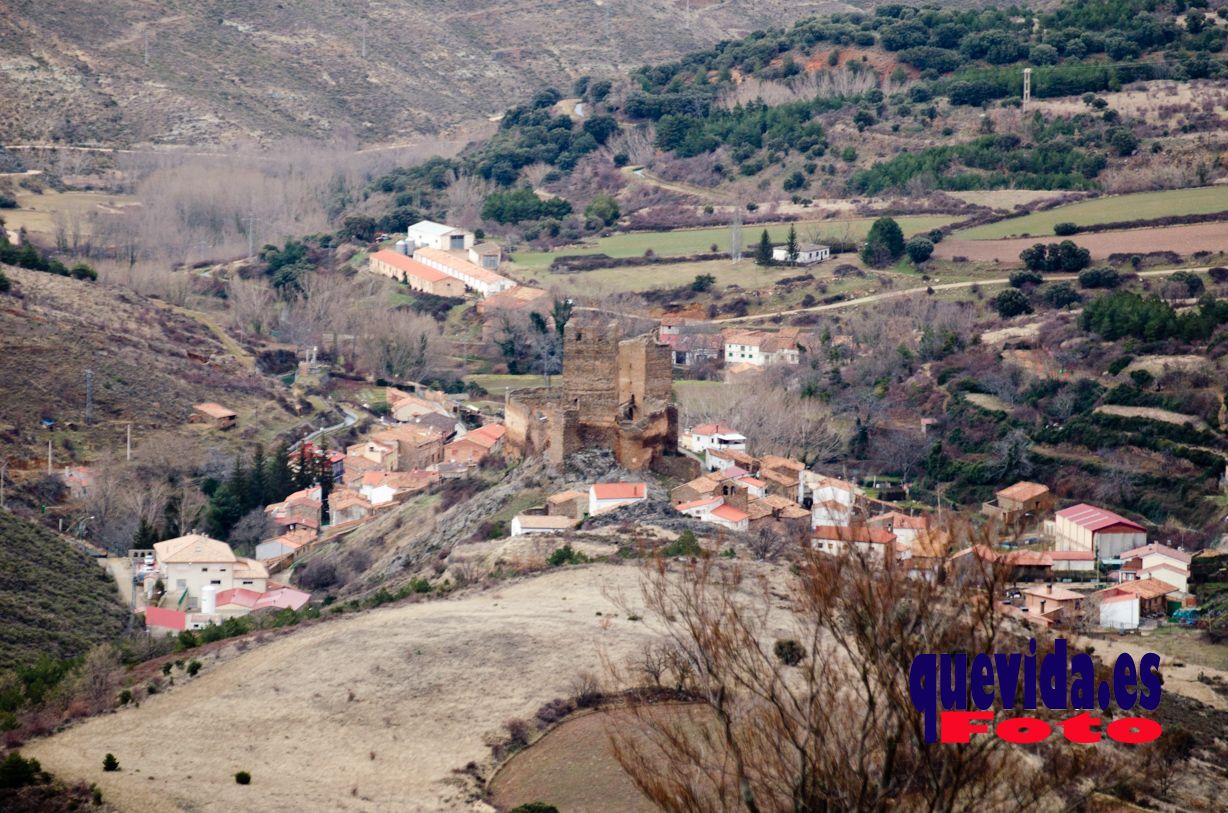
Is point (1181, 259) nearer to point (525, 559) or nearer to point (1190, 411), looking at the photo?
point (1190, 411)

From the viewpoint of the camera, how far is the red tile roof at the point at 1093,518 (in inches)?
1918

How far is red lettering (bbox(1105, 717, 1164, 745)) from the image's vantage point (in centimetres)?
2192

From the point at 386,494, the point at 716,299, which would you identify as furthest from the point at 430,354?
the point at 386,494

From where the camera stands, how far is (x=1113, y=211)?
271 feet

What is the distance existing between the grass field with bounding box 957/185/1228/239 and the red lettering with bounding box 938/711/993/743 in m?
63.1

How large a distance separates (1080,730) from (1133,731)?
2.57 ft

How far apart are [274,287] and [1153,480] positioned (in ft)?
154

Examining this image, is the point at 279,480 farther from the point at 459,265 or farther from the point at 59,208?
the point at 59,208

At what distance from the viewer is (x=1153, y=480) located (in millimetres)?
54031

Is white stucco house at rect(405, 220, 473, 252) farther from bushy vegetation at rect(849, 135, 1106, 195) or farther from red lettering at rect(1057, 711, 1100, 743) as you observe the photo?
red lettering at rect(1057, 711, 1100, 743)

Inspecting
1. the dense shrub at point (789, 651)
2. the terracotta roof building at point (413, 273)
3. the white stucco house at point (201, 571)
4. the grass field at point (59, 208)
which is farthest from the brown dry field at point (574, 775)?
the grass field at point (59, 208)

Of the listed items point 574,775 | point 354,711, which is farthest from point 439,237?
point 574,775

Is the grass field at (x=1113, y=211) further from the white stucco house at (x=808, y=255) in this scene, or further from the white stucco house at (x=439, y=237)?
the white stucco house at (x=439, y=237)

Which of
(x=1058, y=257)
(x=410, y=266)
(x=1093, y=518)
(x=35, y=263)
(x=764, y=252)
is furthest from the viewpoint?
(x=410, y=266)
